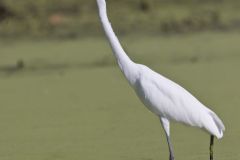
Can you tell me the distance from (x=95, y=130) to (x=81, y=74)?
15.5 feet

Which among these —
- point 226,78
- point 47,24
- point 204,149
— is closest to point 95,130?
point 204,149

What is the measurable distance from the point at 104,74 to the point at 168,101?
669 centimetres

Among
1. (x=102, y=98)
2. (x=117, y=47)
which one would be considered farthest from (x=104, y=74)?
(x=117, y=47)

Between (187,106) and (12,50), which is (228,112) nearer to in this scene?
(187,106)

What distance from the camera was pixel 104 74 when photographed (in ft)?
52.8

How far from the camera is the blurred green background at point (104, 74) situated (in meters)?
10.9

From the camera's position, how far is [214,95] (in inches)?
528

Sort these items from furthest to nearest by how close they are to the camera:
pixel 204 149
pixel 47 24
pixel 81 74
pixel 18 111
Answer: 1. pixel 47 24
2. pixel 81 74
3. pixel 18 111
4. pixel 204 149

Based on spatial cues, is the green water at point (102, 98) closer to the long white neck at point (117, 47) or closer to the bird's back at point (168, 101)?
the bird's back at point (168, 101)

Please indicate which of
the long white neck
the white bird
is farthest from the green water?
the long white neck

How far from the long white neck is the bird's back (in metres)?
0.08

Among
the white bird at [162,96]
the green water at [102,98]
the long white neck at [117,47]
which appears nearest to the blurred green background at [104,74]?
the green water at [102,98]

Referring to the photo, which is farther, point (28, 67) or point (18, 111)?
point (28, 67)

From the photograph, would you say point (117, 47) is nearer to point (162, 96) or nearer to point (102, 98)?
point (162, 96)
